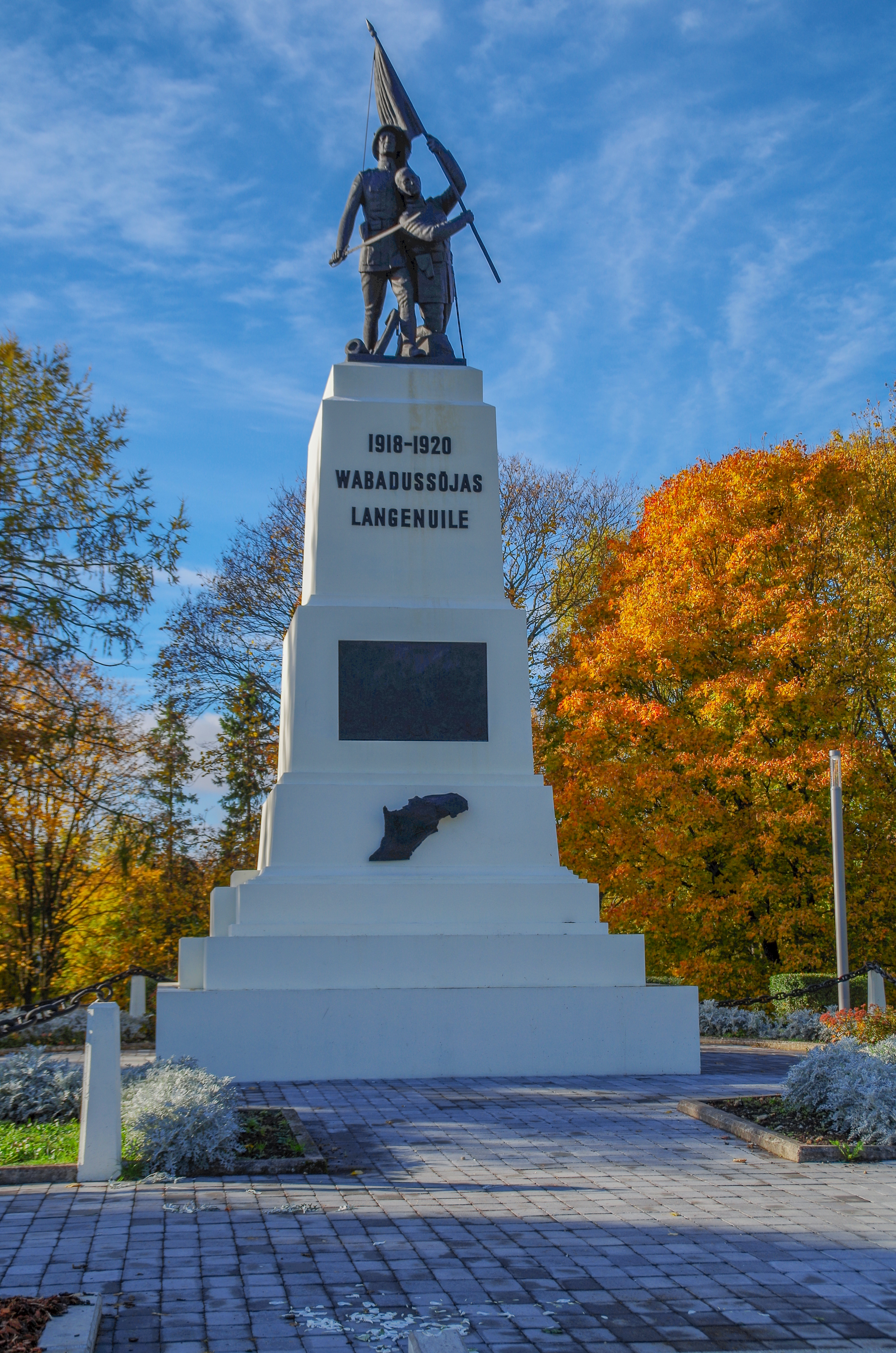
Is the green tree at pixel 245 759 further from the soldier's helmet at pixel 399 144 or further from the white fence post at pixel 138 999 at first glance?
the soldier's helmet at pixel 399 144

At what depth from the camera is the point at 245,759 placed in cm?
2438

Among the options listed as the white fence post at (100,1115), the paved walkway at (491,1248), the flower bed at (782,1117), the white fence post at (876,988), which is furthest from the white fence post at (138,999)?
the white fence post at (100,1115)

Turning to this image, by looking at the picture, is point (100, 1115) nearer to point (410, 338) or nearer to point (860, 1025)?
point (860, 1025)

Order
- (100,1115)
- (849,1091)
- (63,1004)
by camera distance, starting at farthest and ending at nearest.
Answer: (63,1004)
(849,1091)
(100,1115)

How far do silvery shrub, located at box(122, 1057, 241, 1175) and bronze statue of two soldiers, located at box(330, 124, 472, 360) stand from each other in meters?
8.96

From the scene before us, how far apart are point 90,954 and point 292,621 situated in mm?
10049

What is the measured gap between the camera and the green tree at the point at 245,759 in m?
23.7

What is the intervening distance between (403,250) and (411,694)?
5.32 metres

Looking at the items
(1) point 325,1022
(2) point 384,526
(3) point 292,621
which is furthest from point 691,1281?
(2) point 384,526

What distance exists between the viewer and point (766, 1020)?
1413 centimetres

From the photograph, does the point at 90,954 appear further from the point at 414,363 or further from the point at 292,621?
the point at 414,363

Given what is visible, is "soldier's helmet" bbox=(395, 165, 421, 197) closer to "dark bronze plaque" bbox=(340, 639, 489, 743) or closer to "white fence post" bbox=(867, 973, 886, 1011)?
"dark bronze plaque" bbox=(340, 639, 489, 743)

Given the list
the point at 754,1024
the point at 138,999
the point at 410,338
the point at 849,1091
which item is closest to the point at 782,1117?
the point at 849,1091

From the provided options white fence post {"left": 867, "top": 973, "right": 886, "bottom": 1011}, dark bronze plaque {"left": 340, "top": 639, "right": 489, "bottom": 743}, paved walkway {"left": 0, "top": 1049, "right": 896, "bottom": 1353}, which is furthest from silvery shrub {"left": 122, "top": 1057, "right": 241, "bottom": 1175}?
white fence post {"left": 867, "top": 973, "right": 886, "bottom": 1011}
